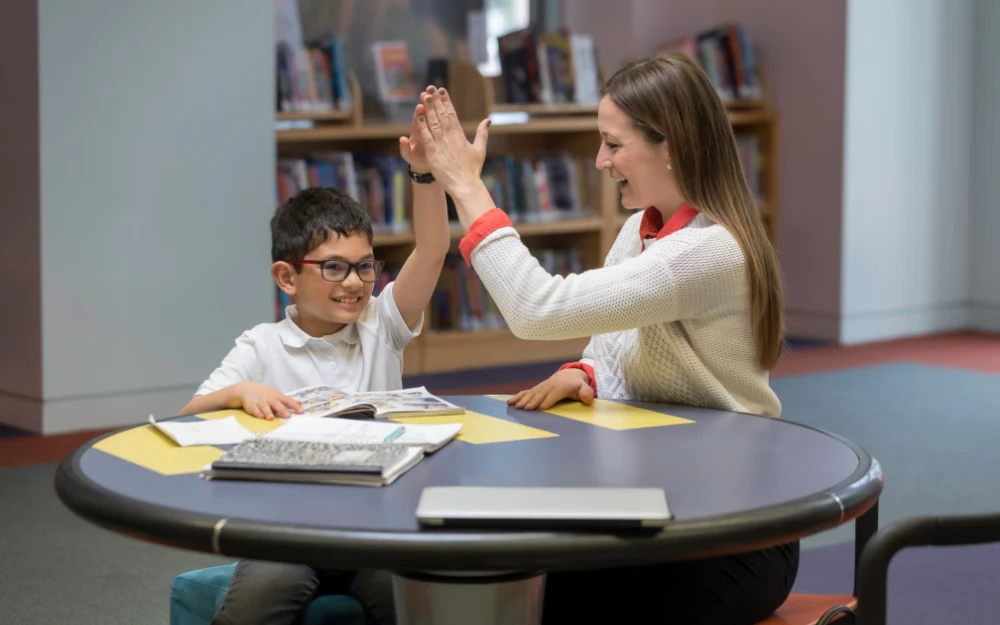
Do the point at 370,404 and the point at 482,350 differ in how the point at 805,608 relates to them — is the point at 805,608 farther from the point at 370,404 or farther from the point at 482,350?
the point at 482,350

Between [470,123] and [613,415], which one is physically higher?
[470,123]

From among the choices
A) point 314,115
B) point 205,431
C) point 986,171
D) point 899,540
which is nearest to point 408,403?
point 205,431

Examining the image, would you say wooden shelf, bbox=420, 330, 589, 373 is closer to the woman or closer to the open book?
the woman

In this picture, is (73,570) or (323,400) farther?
(73,570)

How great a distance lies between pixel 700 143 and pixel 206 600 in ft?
3.28

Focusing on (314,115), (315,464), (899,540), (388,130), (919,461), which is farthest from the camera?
(388,130)

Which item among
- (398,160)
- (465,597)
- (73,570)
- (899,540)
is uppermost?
(398,160)

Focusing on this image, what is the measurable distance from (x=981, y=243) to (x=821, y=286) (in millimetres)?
1077

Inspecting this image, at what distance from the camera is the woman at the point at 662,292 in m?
1.65

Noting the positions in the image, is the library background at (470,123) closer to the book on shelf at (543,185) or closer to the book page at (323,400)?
the book on shelf at (543,185)

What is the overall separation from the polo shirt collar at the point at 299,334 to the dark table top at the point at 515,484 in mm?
349

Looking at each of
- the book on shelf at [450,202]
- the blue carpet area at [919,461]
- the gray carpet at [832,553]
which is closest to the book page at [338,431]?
the gray carpet at [832,553]

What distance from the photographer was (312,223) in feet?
7.11

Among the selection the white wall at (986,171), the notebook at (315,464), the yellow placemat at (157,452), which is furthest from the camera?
the white wall at (986,171)
